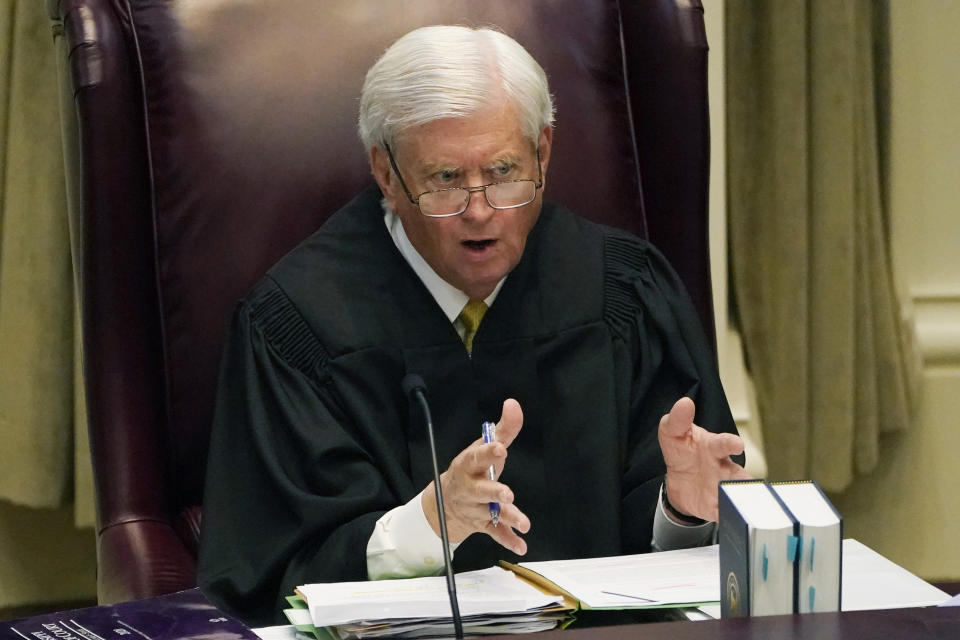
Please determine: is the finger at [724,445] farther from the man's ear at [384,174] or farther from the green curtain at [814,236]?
the green curtain at [814,236]

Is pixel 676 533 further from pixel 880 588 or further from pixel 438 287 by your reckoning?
pixel 438 287

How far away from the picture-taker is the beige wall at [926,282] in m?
2.96

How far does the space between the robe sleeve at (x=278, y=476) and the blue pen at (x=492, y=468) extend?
10.0 inches

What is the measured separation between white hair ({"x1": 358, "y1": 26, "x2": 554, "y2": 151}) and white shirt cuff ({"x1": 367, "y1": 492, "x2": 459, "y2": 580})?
541 mm

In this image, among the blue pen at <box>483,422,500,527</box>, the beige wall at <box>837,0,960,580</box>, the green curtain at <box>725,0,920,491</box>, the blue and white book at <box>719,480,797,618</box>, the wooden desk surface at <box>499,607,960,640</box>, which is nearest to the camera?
the wooden desk surface at <box>499,607,960,640</box>

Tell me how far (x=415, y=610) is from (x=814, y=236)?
1833mm

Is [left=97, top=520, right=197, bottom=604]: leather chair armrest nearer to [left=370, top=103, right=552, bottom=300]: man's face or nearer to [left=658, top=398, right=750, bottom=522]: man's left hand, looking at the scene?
[left=370, top=103, right=552, bottom=300]: man's face

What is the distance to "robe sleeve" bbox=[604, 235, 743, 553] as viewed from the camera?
1.93 m

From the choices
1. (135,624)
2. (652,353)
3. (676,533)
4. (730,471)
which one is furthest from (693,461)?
(135,624)

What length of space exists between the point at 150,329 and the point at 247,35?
467mm

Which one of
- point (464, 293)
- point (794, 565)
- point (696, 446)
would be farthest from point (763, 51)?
point (794, 565)

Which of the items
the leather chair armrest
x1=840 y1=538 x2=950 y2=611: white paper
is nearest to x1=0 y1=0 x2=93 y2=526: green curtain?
the leather chair armrest

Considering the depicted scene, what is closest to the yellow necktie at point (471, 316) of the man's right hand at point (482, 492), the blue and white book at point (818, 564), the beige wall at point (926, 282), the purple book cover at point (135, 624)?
the man's right hand at point (482, 492)

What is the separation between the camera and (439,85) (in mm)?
1776
